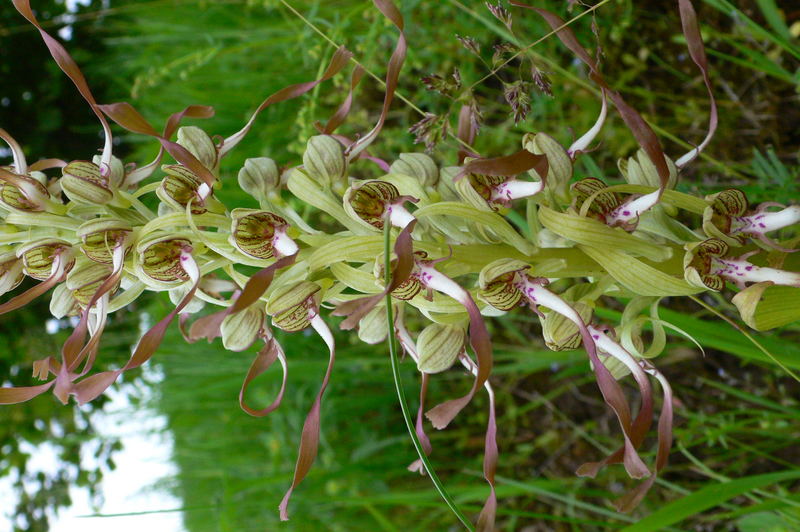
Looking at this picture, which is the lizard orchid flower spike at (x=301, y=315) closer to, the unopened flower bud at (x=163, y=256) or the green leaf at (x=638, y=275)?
the unopened flower bud at (x=163, y=256)

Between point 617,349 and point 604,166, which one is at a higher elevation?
point 617,349

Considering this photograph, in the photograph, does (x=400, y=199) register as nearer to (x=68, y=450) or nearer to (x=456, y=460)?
(x=456, y=460)

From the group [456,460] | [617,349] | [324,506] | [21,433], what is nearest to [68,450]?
[21,433]

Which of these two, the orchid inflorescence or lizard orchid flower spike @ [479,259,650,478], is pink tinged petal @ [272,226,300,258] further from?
lizard orchid flower spike @ [479,259,650,478]

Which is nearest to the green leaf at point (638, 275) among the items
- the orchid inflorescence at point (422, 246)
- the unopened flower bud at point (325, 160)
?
the orchid inflorescence at point (422, 246)

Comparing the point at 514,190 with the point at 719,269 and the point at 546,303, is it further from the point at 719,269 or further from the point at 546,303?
the point at 719,269

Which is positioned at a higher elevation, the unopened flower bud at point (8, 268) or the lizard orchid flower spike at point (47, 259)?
the lizard orchid flower spike at point (47, 259)

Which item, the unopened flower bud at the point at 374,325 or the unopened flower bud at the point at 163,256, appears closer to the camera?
the unopened flower bud at the point at 163,256
